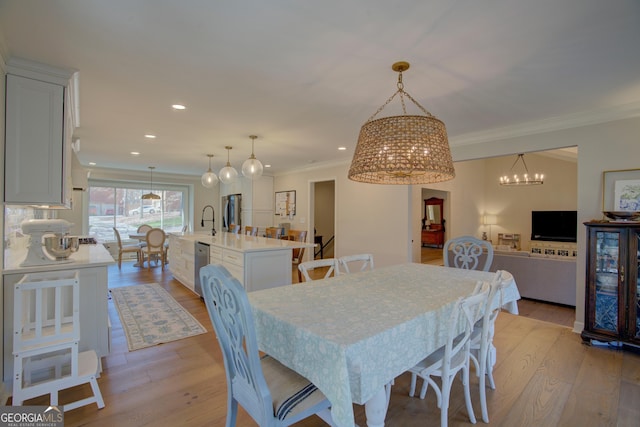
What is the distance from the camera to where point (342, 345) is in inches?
44.1

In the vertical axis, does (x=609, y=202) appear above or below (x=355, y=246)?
above

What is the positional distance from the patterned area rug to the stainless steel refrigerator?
3471mm

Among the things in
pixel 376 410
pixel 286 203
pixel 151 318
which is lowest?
pixel 151 318

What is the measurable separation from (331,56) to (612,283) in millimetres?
3408

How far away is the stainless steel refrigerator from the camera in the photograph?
7.90 m

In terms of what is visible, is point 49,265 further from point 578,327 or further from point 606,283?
point 578,327

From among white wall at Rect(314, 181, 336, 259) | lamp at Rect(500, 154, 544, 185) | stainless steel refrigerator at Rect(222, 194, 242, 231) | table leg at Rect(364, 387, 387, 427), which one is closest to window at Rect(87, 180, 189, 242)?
stainless steel refrigerator at Rect(222, 194, 242, 231)

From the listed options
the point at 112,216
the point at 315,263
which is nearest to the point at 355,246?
the point at 315,263

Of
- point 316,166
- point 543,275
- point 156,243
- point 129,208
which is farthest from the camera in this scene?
point 129,208

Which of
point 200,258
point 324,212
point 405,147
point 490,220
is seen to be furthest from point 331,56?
point 490,220

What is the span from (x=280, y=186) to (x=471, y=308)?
254 inches

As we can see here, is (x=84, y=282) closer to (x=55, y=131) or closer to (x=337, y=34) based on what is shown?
(x=55, y=131)

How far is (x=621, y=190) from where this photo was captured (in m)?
2.89

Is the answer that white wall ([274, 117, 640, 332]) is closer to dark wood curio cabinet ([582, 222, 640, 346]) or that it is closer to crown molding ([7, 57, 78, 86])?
dark wood curio cabinet ([582, 222, 640, 346])
